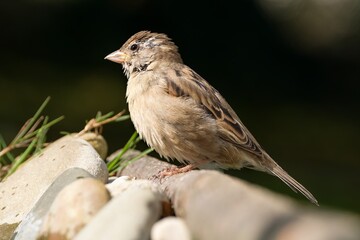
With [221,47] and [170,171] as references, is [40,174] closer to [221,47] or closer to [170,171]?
[170,171]

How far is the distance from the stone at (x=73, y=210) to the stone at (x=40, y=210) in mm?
204

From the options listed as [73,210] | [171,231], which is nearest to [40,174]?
[73,210]

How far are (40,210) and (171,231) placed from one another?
0.74 m

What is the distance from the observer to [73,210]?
8.52 feet

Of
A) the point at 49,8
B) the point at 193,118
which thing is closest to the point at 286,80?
the point at 49,8

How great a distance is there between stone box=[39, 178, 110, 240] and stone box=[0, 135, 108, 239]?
0.62 metres

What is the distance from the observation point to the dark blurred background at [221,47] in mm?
10539

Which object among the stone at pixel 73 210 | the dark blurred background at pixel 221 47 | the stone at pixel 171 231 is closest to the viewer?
the stone at pixel 171 231

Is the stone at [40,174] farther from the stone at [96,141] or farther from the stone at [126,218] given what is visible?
the stone at [126,218]

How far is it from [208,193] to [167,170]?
1338 millimetres

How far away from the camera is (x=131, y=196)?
251 cm

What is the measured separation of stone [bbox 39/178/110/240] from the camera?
2.59 metres

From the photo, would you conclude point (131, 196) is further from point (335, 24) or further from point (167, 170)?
point (335, 24)

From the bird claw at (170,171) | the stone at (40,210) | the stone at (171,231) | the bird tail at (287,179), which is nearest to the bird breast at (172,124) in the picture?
the bird claw at (170,171)
